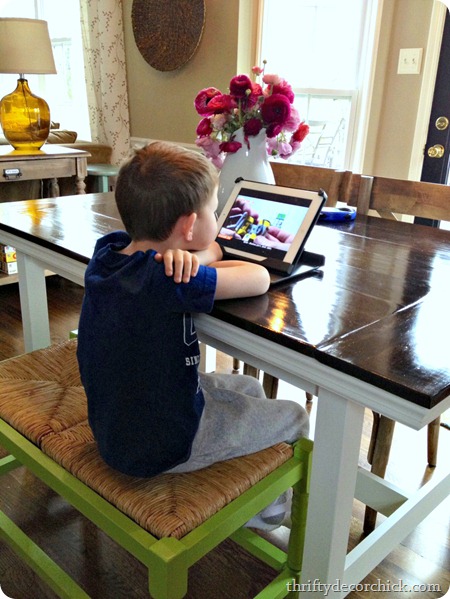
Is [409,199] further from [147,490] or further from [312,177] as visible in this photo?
[147,490]

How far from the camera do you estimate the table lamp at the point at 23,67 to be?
296cm

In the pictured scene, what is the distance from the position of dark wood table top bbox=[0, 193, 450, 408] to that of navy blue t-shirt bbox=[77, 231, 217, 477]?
98 millimetres

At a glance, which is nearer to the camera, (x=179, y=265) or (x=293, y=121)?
(x=179, y=265)

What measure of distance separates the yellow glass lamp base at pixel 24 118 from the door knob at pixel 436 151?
2.07 m

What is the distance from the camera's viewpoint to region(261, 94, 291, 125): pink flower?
1458 mm

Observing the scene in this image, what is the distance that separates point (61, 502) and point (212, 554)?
483 millimetres

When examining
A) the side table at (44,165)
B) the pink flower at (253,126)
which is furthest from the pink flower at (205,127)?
the side table at (44,165)

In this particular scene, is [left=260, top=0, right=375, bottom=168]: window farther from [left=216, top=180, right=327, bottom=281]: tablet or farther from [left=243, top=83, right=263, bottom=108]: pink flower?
[left=216, top=180, right=327, bottom=281]: tablet

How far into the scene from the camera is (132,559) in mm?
1467

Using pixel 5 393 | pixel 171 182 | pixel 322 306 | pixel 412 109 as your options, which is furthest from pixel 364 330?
pixel 412 109

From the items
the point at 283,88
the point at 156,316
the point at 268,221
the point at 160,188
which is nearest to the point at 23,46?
the point at 283,88

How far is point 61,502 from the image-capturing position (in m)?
1.67

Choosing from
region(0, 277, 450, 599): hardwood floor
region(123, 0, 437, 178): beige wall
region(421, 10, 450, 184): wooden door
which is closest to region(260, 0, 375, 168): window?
region(123, 0, 437, 178): beige wall

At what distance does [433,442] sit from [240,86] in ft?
4.01
